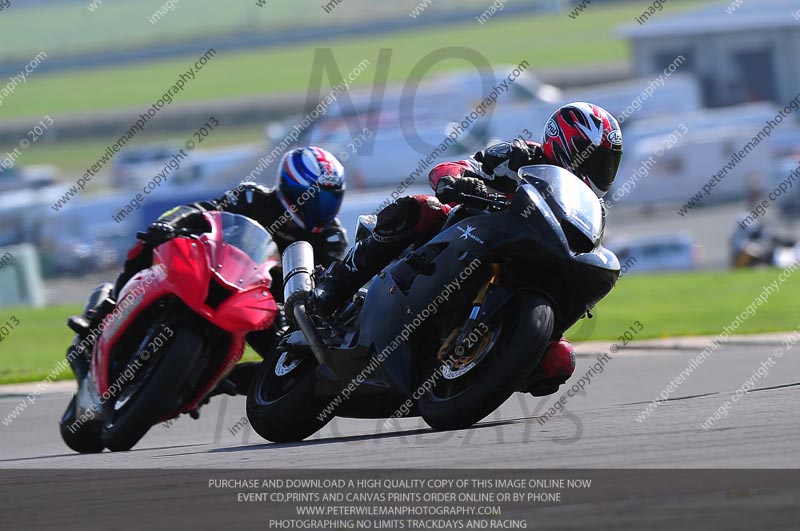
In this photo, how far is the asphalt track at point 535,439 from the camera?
14.4ft

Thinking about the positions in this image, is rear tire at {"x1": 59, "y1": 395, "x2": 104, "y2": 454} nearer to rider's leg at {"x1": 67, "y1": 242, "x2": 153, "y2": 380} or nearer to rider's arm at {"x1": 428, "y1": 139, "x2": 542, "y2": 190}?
rider's leg at {"x1": 67, "y1": 242, "x2": 153, "y2": 380}

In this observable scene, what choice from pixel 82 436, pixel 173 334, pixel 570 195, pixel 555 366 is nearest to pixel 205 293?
pixel 173 334

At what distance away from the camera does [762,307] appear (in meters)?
14.6

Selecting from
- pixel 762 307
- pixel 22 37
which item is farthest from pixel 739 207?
pixel 22 37

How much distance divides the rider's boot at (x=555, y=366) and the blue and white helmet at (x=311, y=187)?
203 centimetres

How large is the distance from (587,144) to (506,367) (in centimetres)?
129

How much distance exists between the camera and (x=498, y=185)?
239 inches

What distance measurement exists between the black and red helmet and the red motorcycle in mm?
1806

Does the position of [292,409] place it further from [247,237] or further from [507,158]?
[507,158]

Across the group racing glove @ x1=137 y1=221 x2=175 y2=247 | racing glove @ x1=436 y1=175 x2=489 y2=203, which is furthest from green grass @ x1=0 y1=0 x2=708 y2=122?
racing glove @ x1=436 y1=175 x2=489 y2=203

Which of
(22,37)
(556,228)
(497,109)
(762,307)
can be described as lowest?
(22,37)

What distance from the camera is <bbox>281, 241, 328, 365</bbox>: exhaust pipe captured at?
20.2 ft

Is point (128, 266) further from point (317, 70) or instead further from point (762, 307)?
point (317, 70)

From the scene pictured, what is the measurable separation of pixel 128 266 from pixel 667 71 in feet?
117
